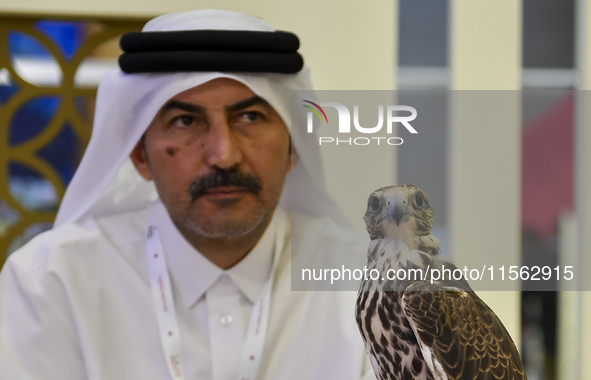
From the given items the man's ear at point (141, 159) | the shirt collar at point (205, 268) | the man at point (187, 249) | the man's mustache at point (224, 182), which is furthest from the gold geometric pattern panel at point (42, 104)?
the man's mustache at point (224, 182)

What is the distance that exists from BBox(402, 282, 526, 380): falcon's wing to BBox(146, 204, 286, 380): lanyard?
1.83 feet

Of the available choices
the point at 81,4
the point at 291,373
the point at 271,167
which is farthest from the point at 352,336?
the point at 81,4

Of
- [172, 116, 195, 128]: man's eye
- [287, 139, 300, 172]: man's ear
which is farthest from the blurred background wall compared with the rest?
[172, 116, 195, 128]: man's eye

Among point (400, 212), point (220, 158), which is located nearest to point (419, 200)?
point (400, 212)

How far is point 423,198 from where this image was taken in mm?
302

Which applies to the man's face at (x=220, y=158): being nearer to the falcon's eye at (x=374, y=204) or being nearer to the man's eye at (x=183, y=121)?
the man's eye at (x=183, y=121)

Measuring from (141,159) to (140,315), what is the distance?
33 cm

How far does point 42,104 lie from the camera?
182cm

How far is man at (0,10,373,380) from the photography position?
0.73 m

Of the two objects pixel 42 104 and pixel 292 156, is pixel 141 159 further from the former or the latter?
pixel 42 104

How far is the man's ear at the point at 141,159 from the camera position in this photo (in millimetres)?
954

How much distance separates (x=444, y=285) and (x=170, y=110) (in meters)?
0.63

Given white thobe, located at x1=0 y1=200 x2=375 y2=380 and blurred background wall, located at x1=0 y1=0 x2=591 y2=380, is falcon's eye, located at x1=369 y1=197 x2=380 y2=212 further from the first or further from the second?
white thobe, located at x1=0 y1=200 x2=375 y2=380

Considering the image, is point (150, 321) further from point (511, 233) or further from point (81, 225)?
point (511, 233)
